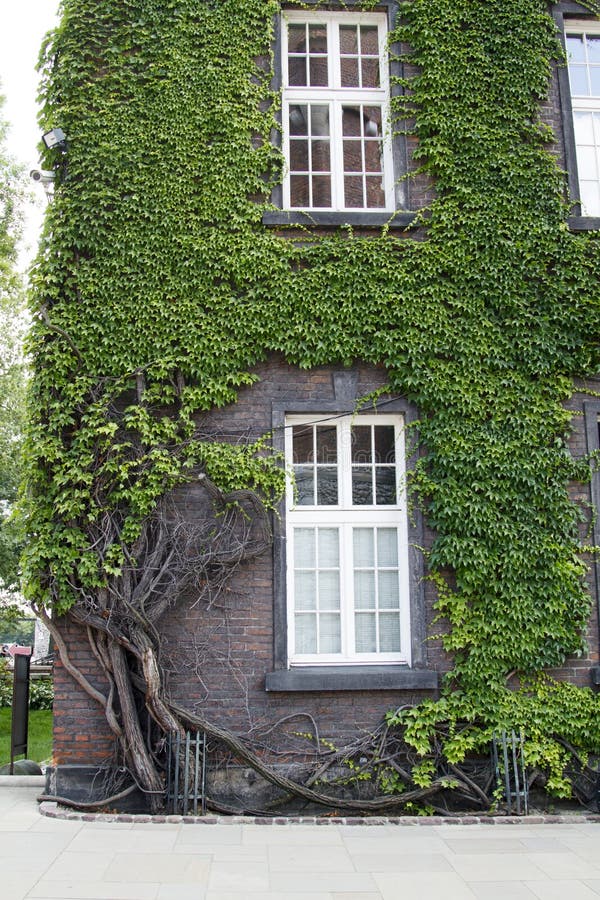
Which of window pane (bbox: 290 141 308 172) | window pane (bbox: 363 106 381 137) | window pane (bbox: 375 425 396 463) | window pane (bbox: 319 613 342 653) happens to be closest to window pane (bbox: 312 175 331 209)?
window pane (bbox: 290 141 308 172)

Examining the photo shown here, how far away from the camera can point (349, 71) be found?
25.7ft

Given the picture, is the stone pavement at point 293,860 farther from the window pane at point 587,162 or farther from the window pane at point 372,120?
the window pane at point 372,120

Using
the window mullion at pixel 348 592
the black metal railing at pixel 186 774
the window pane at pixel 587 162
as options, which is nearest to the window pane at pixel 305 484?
the window mullion at pixel 348 592

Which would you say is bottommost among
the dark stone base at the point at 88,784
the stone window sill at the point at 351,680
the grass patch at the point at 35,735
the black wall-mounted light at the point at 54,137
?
the grass patch at the point at 35,735

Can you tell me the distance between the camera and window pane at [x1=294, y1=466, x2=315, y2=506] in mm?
7046

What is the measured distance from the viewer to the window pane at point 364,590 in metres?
6.93

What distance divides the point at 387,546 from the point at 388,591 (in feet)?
1.31

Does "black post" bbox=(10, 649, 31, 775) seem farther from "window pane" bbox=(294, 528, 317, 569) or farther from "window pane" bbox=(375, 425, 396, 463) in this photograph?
"window pane" bbox=(375, 425, 396, 463)

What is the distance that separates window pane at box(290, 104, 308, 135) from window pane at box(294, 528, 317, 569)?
3938 mm

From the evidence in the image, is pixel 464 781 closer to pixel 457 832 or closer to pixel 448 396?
pixel 457 832

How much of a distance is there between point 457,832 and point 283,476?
123 inches

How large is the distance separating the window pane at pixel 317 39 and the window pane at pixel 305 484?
14.0 feet

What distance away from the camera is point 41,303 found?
693 centimetres

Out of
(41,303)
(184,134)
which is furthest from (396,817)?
(184,134)
